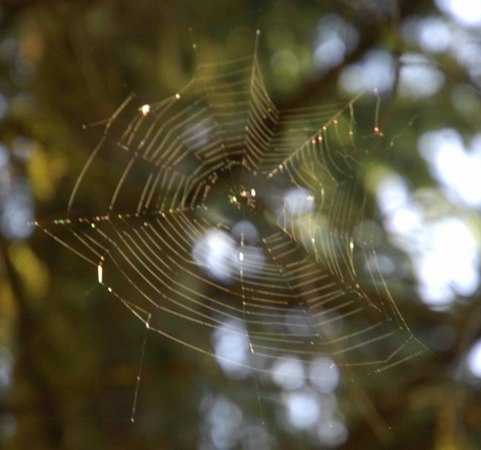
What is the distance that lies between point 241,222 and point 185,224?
130mm

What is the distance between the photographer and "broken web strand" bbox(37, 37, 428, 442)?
2215mm

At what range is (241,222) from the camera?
7.53 feet

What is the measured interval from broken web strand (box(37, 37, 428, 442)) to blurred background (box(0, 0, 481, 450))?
99 millimetres

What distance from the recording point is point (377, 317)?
87.5 inches

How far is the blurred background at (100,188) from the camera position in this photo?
2271 millimetres

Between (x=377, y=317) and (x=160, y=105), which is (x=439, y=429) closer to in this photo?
(x=377, y=317)

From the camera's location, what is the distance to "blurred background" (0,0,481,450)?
2.27 m

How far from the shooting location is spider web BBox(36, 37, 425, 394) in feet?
7.20

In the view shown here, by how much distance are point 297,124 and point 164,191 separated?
0.34m

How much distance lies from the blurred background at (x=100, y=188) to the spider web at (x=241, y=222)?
6 cm

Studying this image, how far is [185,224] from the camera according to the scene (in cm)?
224

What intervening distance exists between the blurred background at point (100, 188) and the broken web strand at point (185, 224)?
0.10 metres

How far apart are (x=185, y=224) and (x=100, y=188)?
0.96 feet

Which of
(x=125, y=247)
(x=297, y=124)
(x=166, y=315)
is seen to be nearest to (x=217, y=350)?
(x=166, y=315)
